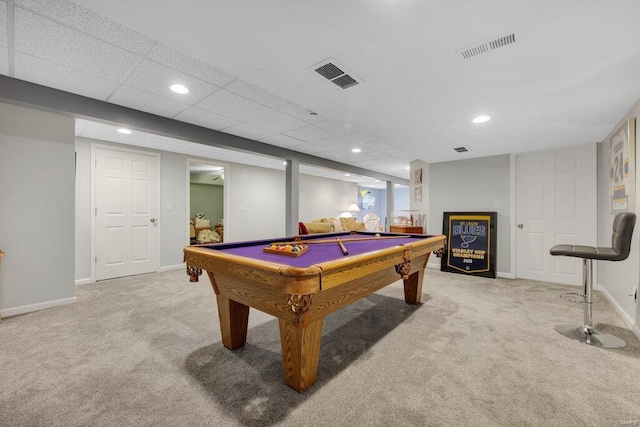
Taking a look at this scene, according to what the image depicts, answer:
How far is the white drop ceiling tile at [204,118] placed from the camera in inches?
129

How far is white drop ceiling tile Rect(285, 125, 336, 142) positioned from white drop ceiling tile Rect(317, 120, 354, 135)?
114 millimetres

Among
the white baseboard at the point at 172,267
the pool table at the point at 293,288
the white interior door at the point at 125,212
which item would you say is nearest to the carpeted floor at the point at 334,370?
the pool table at the point at 293,288

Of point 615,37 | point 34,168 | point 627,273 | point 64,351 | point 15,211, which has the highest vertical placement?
point 615,37

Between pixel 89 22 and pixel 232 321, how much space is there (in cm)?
230

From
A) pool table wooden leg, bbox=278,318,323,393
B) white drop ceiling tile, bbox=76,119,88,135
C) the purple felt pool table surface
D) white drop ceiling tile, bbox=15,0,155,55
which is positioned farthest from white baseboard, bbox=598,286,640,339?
white drop ceiling tile, bbox=76,119,88,135

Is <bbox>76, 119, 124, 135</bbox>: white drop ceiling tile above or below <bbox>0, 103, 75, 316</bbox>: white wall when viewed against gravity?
above

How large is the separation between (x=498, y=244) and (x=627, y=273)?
1992mm

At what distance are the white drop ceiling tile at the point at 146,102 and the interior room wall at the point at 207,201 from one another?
21.0 ft

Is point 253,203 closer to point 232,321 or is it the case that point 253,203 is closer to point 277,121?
point 277,121

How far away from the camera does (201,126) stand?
3787 mm

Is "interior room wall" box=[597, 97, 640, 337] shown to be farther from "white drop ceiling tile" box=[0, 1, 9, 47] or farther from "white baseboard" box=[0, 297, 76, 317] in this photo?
"white baseboard" box=[0, 297, 76, 317]

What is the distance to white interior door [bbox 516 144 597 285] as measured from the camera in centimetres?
392

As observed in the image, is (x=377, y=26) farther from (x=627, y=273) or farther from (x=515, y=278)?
(x=515, y=278)

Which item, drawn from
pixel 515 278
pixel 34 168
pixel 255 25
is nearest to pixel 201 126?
pixel 34 168
